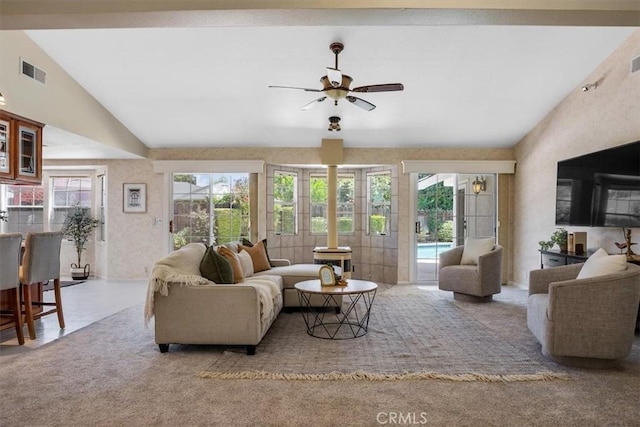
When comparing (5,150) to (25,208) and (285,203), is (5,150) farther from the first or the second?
(285,203)

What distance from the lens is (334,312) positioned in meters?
4.64

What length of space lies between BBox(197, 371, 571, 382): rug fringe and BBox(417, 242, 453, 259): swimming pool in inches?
163

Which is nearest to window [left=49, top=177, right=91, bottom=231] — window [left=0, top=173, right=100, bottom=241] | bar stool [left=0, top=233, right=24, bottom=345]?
window [left=0, top=173, right=100, bottom=241]

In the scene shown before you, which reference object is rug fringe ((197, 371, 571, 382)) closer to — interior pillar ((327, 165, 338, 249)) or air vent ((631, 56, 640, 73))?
air vent ((631, 56, 640, 73))

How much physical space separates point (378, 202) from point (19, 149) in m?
5.09

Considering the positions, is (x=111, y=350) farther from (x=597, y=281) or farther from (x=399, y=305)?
(x=597, y=281)

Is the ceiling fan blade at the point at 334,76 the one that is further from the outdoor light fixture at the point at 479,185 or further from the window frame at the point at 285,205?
the outdoor light fixture at the point at 479,185

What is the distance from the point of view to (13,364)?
3076 mm

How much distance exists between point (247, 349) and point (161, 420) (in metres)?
1.10

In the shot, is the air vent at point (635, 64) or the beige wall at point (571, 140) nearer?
the air vent at point (635, 64)

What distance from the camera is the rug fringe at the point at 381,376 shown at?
2750 millimetres

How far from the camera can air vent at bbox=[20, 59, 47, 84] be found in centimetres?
416

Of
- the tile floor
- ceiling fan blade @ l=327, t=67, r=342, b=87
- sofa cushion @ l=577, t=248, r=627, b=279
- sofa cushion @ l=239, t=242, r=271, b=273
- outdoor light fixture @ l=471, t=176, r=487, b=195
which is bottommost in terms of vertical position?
the tile floor

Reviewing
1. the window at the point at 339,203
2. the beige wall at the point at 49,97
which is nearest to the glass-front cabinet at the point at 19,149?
the beige wall at the point at 49,97
